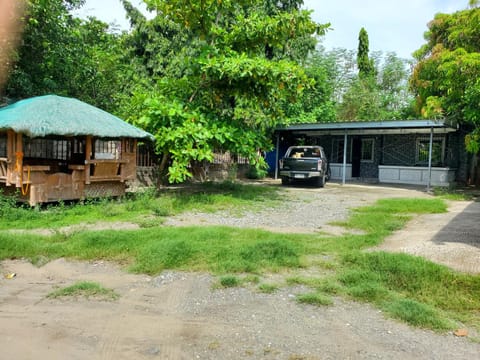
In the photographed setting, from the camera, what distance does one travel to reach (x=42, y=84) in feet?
48.1

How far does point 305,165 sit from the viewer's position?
57.9 ft

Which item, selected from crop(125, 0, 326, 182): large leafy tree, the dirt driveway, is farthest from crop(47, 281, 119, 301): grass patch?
crop(125, 0, 326, 182): large leafy tree

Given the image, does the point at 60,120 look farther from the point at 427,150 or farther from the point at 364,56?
the point at 364,56

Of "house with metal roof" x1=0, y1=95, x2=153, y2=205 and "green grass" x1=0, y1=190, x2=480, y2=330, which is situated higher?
"house with metal roof" x1=0, y1=95, x2=153, y2=205

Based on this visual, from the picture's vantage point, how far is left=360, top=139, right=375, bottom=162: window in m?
22.9

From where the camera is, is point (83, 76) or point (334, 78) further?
point (334, 78)

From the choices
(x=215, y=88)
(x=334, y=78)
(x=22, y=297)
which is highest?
(x=334, y=78)

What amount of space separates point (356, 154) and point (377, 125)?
5.18 meters

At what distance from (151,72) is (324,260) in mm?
21344

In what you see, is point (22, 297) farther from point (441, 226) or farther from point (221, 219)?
point (441, 226)

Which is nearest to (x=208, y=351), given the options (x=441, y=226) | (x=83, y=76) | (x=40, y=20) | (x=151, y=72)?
(x=441, y=226)

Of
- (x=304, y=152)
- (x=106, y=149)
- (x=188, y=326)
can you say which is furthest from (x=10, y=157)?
(x=304, y=152)

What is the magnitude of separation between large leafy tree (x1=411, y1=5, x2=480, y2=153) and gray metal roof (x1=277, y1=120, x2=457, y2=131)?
0.42m

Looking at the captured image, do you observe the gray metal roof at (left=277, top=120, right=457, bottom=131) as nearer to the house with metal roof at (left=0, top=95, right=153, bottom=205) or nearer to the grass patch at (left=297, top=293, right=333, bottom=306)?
the house with metal roof at (left=0, top=95, right=153, bottom=205)
